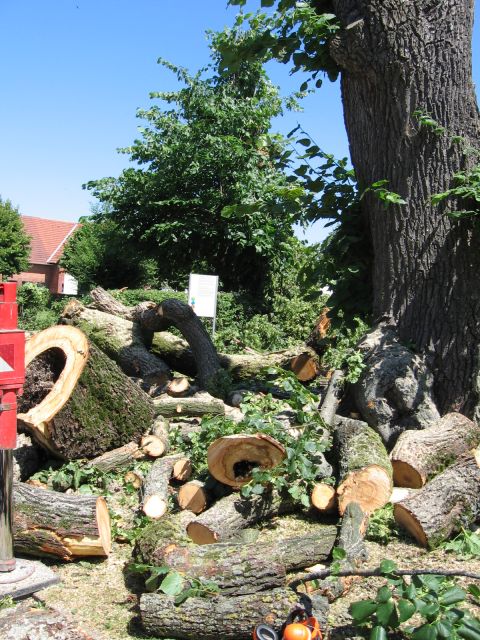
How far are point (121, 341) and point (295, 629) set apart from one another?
19.0ft

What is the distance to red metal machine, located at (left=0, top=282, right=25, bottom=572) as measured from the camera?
400cm

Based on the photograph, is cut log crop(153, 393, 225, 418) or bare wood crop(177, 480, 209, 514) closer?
bare wood crop(177, 480, 209, 514)

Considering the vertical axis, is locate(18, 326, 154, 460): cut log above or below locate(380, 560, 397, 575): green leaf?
above

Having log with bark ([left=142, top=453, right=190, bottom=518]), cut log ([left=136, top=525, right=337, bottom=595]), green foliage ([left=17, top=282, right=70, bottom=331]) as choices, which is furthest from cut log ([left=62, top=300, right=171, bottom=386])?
green foliage ([left=17, top=282, right=70, bottom=331])

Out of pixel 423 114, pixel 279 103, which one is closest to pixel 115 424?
pixel 423 114

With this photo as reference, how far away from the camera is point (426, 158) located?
19.4 ft

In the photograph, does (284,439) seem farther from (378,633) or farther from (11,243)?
(11,243)

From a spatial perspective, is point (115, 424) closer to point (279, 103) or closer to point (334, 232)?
point (334, 232)

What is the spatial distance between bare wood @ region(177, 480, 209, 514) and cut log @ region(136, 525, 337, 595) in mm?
746

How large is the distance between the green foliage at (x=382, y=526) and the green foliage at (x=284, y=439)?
50 cm


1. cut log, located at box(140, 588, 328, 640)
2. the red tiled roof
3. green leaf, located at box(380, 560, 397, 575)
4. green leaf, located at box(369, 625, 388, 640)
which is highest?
the red tiled roof

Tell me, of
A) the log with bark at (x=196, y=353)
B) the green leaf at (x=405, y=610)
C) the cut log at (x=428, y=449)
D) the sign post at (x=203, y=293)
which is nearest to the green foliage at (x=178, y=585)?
the green leaf at (x=405, y=610)

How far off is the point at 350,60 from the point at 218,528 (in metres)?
4.24

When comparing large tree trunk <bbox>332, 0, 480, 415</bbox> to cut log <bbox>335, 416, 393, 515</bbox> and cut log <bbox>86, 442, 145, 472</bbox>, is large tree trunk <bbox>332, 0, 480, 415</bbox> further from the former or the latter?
cut log <bbox>86, 442, 145, 472</bbox>
